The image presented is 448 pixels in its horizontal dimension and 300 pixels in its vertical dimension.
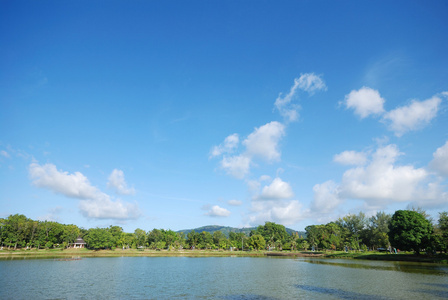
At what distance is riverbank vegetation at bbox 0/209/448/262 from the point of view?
71.3 m

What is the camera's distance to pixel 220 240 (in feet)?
476

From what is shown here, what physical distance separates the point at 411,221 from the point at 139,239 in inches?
4647

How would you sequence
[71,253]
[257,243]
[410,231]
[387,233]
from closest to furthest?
[410,231], [387,233], [71,253], [257,243]

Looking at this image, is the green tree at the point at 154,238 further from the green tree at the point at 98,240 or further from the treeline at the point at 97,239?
the green tree at the point at 98,240

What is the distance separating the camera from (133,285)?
3769 centimetres

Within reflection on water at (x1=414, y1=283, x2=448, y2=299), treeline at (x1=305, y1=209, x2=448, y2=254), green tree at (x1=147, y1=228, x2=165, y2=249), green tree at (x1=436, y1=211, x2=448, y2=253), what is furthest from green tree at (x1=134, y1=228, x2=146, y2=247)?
reflection on water at (x1=414, y1=283, x2=448, y2=299)

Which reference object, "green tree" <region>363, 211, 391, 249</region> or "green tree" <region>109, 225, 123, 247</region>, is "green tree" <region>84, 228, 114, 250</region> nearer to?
"green tree" <region>109, 225, 123, 247</region>

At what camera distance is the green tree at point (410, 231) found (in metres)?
67.3

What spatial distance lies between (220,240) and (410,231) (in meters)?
97.9

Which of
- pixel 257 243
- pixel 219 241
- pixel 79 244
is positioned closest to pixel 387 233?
pixel 257 243

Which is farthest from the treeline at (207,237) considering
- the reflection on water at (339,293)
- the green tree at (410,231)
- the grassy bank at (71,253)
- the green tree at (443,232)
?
the reflection on water at (339,293)

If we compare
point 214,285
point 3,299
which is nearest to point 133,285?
point 214,285

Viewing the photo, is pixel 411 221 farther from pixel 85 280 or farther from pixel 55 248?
pixel 55 248

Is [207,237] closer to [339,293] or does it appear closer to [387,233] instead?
[387,233]
